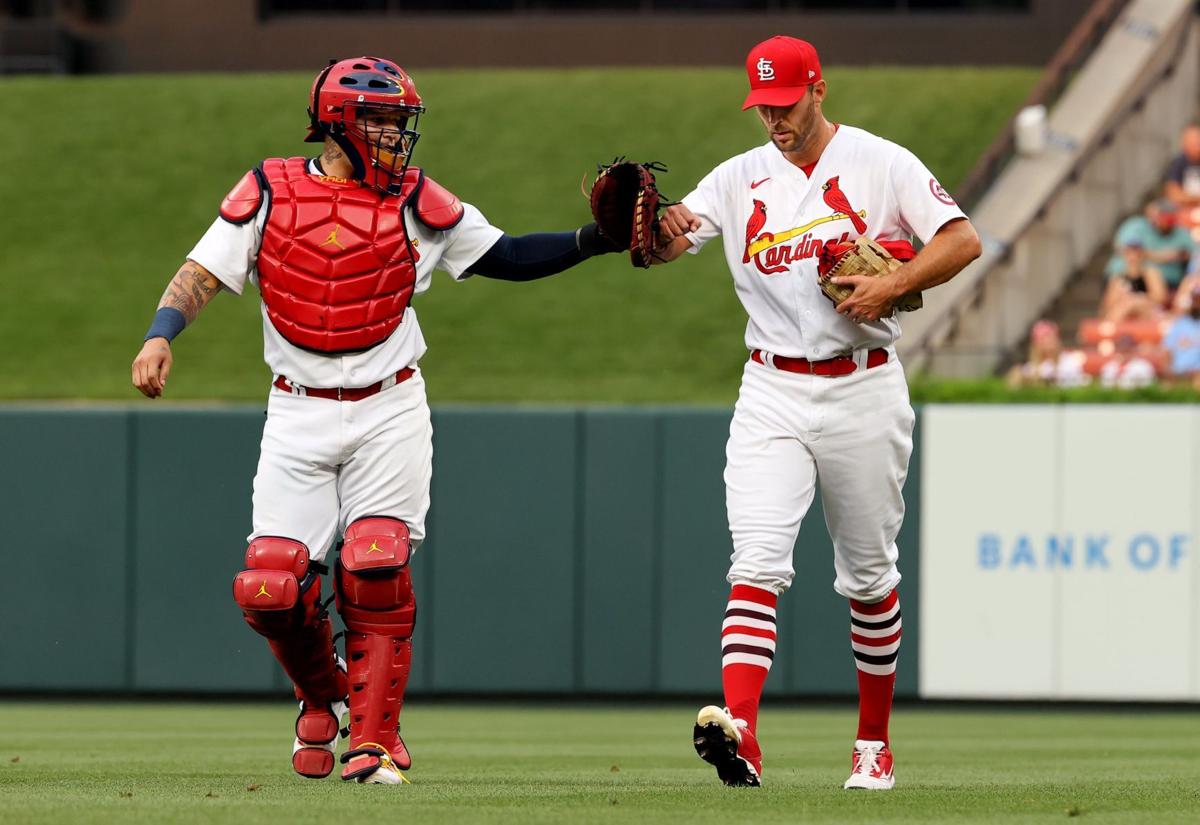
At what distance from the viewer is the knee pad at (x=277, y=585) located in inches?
228

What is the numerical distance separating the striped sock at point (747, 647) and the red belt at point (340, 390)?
3.98 feet

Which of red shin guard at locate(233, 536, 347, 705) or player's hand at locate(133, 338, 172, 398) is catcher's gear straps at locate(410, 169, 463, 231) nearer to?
player's hand at locate(133, 338, 172, 398)

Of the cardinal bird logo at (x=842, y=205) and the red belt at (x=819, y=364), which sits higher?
the cardinal bird logo at (x=842, y=205)

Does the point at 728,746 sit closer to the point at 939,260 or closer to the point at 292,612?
the point at 292,612

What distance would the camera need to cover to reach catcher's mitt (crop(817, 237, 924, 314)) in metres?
5.75

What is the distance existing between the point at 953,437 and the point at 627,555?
1.95 metres

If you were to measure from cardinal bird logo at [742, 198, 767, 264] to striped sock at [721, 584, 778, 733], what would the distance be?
100 centimetres

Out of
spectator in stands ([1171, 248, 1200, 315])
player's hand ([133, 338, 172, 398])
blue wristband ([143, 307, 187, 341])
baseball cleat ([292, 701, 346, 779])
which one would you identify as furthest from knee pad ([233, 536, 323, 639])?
spectator in stands ([1171, 248, 1200, 315])

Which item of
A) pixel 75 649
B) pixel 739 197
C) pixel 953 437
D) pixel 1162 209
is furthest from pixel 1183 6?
pixel 739 197

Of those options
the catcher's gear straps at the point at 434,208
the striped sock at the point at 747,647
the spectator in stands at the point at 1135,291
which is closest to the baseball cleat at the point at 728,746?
the striped sock at the point at 747,647

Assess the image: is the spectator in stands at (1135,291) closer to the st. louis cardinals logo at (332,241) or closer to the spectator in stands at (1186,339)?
the spectator in stands at (1186,339)

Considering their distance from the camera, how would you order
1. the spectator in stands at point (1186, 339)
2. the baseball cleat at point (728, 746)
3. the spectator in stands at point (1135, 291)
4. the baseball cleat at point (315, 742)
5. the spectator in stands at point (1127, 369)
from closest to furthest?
1. the baseball cleat at point (728, 746)
2. the baseball cleat at point (315, 742)
3. the spectator in stands at point (1127, 369)
4. the spectator in stands at point (1186, 339)
5. the spectator in stands at point (1135, 291)

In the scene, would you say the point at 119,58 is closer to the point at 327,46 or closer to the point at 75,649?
the point at 327,46

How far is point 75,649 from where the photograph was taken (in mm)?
11234
